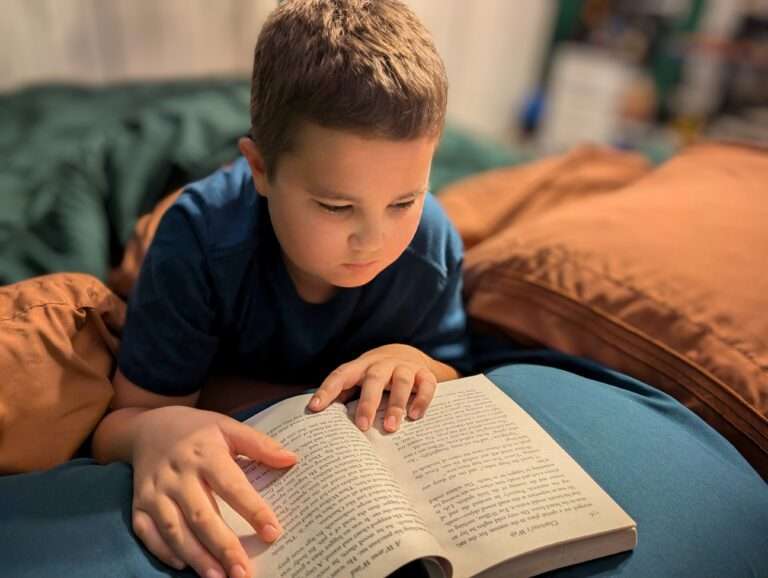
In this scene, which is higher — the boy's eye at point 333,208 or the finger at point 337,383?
the boy's eye at point 333,208

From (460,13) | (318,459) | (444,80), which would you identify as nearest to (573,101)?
(460,13)

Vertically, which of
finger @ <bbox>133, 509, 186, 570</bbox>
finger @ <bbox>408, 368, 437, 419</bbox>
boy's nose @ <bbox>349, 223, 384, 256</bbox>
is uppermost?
boy's nose @ <bbox>349, 223, 384, 256</bbox>

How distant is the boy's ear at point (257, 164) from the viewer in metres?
0.67

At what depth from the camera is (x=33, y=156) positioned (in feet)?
3.47

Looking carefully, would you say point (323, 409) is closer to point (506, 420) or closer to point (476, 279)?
point (506, 420)

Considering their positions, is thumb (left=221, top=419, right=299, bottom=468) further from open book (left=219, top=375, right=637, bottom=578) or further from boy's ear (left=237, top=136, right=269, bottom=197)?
boy's ear (left=237, top=136, right=269, bottom=197)

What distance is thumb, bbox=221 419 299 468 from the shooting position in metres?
0.56

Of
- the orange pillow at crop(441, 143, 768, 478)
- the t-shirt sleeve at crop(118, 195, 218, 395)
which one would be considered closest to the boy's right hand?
the t-shirt sleeve at crop(118, 195, 218, 395)

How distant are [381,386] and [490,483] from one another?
13 centimetres

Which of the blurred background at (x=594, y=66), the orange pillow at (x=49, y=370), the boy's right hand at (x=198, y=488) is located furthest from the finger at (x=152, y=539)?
the blurred background at (x=594, y=66)

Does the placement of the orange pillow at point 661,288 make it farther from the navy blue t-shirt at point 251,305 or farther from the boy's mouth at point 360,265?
the boy's mouth at point 360,265

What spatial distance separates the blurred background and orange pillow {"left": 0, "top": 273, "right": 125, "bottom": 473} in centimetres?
114

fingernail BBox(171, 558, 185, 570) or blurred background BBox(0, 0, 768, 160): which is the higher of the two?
blurred background BBox(0, 0, 768, 160)

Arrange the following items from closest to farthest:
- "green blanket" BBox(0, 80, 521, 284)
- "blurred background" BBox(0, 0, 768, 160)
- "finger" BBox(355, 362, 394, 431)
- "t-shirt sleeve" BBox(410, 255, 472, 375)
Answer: "finger" BBox(355, 362, 394, 431) → "t-shirt sleeve" BBox(410, 255, 472, 375) → "green blanket" BBox(0, 80, 521, 284) → "blurred background" BBox(0, 0, 768, 160)
